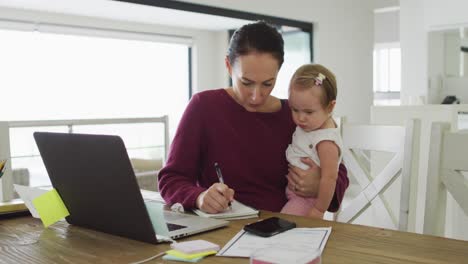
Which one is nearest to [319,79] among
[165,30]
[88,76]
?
[88,76]

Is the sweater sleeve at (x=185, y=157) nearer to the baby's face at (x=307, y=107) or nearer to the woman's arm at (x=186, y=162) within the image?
the woman's arm at (x=186, y=162)

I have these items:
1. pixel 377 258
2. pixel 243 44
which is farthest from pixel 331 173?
pixel 377 258

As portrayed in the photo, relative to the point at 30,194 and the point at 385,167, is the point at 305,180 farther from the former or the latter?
the point at 30,194

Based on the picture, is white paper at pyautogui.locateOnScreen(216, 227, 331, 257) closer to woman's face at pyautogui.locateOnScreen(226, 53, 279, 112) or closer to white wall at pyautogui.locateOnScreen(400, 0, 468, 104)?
woman's face at pyautogui.locateOnScreen(226, 53, 279, 112)

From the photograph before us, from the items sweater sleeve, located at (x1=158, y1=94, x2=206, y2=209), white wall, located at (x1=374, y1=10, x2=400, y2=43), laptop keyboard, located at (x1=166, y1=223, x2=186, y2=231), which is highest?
white wall, located at (x1=374, y1=10, x2=400, y2=43)

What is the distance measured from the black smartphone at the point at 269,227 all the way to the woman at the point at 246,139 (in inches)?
13.9

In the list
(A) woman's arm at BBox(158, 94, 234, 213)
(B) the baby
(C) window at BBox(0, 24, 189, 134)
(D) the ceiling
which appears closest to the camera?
(A) woman's arm at BBox(158, 94, 234, 213)

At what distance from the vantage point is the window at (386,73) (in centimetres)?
804

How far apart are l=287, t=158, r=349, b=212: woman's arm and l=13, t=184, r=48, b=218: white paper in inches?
26.6

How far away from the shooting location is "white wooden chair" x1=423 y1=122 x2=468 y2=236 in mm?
1225

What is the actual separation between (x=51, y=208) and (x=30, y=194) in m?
0.10

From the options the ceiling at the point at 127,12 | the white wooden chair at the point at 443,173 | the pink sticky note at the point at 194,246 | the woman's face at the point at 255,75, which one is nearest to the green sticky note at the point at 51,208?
the pink sticky note at the point at 194,246

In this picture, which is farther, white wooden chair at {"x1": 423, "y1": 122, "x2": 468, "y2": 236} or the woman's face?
the woman's face

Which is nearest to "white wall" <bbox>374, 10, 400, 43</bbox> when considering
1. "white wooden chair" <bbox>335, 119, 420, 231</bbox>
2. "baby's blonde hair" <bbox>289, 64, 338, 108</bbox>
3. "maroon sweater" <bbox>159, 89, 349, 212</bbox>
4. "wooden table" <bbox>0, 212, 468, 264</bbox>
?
"white wooden chair" <bbox>335, 119, 420, 231</bbox>
